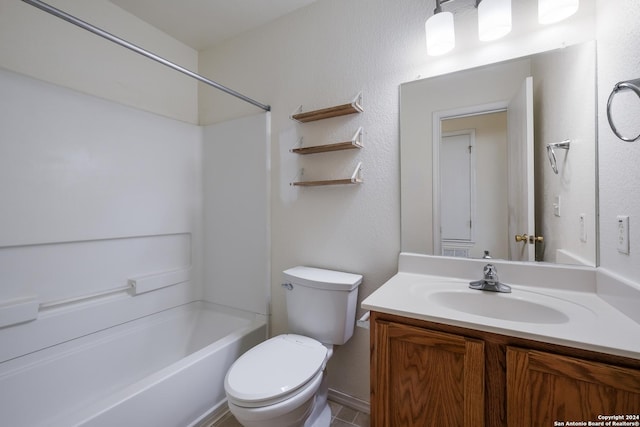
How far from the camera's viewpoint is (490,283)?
1191 mm

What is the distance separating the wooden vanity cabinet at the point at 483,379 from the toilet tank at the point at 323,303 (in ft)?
1.55

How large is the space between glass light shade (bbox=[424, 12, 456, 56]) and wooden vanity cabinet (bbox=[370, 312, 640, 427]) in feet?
4.15

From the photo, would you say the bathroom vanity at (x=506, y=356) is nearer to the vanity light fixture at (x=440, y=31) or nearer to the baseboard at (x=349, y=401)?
the baseboard at (x=349, y=401)

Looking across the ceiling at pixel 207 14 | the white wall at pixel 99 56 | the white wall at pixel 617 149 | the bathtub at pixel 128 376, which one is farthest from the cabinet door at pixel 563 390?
the white wall at pixel 99 56

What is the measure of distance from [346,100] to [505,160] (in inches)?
36.2

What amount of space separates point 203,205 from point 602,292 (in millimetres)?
2505

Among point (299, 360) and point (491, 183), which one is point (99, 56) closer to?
point (299, 360)

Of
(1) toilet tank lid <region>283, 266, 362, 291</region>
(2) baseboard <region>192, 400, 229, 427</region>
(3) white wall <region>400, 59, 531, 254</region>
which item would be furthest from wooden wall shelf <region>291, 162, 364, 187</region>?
(2) baseboard <region>192, 400, 229, 427</region>

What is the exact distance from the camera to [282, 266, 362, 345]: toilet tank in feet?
4.93

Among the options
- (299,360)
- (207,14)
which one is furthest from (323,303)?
(207,14)

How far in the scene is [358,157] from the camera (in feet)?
5.41

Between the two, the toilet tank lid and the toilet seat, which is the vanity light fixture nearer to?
the toilet tank lid

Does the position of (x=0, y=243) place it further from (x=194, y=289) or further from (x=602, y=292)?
(x=602, y=292)

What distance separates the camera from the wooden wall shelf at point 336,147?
62.1 inches
